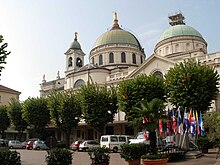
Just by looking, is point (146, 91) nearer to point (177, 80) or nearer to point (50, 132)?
point (177, 80)

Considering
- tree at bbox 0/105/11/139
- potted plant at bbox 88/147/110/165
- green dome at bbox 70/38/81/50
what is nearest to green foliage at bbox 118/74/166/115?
potted plant at bbox 88/147/110/165

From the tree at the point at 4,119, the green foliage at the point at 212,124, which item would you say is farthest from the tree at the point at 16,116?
the green foliage at the point at 212,124

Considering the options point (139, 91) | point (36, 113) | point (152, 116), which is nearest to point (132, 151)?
point (152, 116)

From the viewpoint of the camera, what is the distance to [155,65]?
1852 inches

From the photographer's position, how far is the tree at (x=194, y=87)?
3027cm

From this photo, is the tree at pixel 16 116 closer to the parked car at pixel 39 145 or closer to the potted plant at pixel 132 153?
the parked car at pixel 39 145

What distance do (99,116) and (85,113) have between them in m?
2.03

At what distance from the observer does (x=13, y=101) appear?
49.7m

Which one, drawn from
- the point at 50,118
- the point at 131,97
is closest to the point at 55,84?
the point at 50,118

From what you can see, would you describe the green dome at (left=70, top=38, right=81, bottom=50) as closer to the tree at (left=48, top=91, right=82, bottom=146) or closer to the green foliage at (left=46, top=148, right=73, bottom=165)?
the tree at (left=48, top=91, right=82, bottom=146)

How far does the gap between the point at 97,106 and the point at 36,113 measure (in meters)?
12.3

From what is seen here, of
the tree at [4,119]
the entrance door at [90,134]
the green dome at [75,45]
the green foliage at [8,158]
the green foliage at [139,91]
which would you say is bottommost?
the green foliage at [8,158]

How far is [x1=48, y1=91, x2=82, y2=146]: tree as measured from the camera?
134 feet

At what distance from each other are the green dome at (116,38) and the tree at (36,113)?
24216mm
